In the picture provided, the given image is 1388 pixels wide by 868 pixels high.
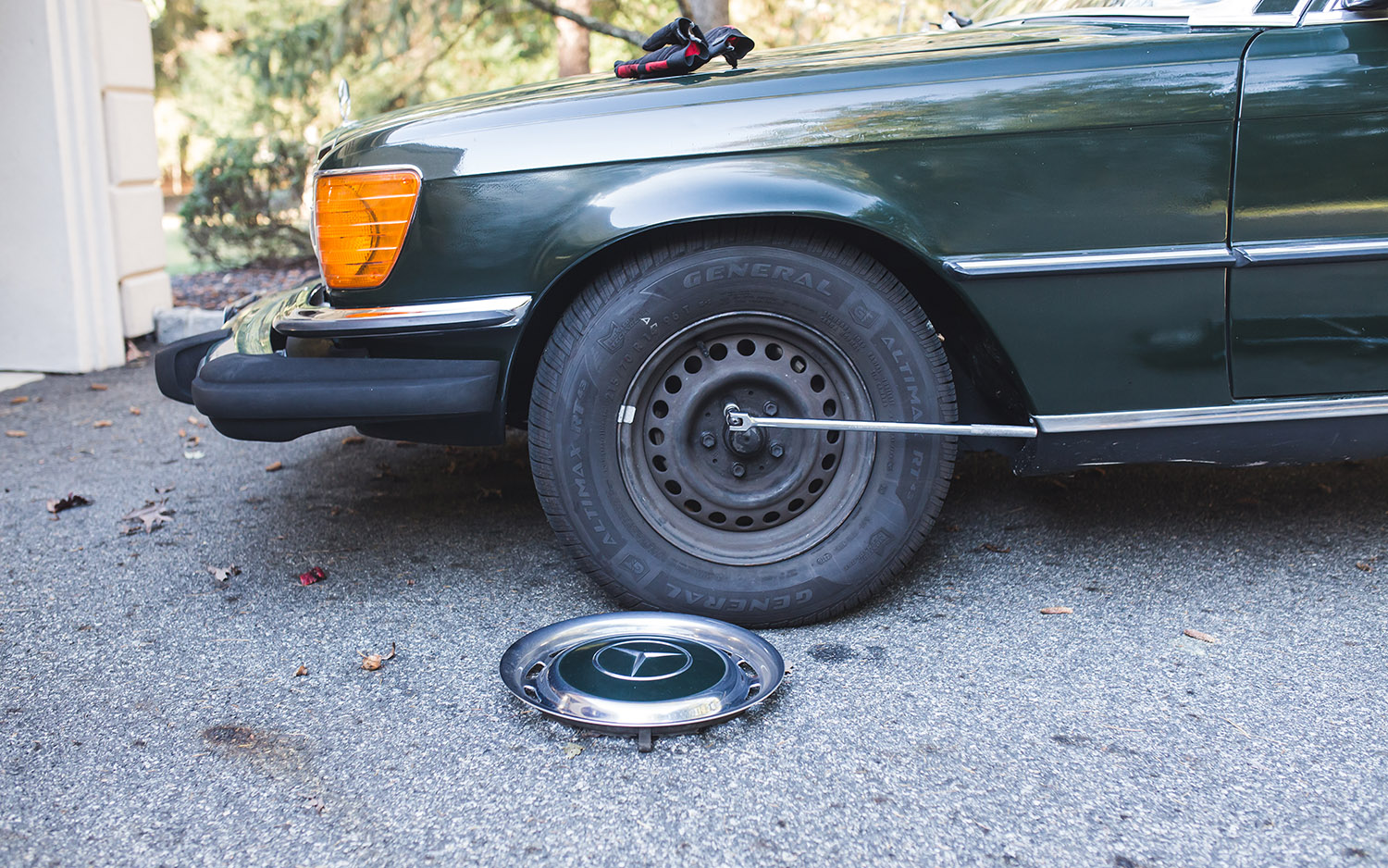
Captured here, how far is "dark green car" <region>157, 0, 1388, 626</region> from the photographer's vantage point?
234cm

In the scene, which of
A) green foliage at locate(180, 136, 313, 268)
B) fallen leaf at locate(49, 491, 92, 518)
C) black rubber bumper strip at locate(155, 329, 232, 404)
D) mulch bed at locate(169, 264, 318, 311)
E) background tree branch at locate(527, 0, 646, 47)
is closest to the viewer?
black rubber bumper strip at locate(155, 329, 232, 404)

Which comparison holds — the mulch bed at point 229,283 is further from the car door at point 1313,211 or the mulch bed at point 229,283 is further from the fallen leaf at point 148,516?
the car door at point 1313,211

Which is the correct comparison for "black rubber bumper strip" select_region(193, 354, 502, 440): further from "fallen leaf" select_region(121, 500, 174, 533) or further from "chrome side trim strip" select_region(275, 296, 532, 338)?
"fallen leaf" select_region(121, 500, 174, 533)

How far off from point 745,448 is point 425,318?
819 millimetres

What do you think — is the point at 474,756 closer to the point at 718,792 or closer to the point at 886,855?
the point at 718,792

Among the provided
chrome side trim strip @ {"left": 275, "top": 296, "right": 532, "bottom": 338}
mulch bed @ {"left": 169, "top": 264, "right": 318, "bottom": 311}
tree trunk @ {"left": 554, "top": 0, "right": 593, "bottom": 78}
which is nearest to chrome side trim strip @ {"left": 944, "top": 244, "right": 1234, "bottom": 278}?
chrome side trim strip @ {"left": 275, "top": 296, "right": 532, "bottom": 338}

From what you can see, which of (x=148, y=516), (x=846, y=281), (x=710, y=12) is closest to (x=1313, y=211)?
(x=846, y=281)

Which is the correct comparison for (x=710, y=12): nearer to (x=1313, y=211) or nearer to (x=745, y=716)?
(x=1313, y=211)

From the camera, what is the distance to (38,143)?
206 inches

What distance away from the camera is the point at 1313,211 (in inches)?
92.4

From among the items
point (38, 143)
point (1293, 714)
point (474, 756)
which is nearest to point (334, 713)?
point (474, 756)

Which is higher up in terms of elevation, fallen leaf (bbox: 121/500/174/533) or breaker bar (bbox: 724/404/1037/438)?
breaker bar (bbox: 724/404/1037/438)

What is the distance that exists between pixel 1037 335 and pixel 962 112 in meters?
0.54

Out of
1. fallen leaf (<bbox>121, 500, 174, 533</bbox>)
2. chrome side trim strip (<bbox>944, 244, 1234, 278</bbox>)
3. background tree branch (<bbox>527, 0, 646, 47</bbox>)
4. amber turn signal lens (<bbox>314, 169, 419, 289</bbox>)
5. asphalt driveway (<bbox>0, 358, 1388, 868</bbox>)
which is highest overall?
background tree branch (<bbox>527, 0, 646, 47</bbox>)
